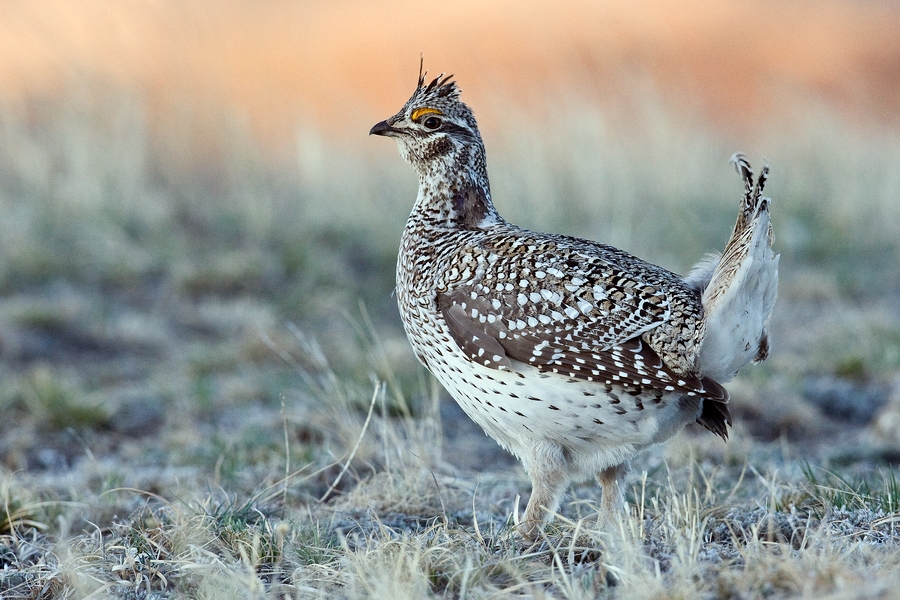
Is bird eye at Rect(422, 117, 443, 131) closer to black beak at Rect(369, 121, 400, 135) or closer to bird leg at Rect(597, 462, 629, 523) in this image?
black beak at Rect(369, 121, 400, 135)

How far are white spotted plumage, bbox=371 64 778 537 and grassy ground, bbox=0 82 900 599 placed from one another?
26 centimetres

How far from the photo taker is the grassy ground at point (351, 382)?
295 cm

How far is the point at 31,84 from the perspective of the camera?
1036 cm

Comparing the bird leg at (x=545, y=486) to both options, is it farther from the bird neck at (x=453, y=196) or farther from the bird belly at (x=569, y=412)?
the bird neck at (x=453, y=196)

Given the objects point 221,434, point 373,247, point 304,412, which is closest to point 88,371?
point 221,434

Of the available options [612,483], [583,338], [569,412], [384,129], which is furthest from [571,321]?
[384,129]

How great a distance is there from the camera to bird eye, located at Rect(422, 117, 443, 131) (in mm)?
4039

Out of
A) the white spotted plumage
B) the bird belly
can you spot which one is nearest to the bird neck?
the white spotted plumage

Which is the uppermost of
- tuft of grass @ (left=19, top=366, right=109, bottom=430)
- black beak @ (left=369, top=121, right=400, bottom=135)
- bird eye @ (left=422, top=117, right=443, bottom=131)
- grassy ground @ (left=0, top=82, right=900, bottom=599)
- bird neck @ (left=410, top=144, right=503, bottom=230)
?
bird eye @ (left=422, top=117, right=443, bottom=131)

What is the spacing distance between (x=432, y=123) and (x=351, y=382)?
2.01m

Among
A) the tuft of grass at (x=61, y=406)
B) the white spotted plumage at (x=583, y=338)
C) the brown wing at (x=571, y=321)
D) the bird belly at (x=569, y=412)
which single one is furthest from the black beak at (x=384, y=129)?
the tuft of grass at (x=61, y=406)

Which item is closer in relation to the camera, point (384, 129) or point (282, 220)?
point (384, 129)

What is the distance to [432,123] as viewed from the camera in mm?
4051

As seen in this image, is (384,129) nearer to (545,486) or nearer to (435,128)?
(435,128)
